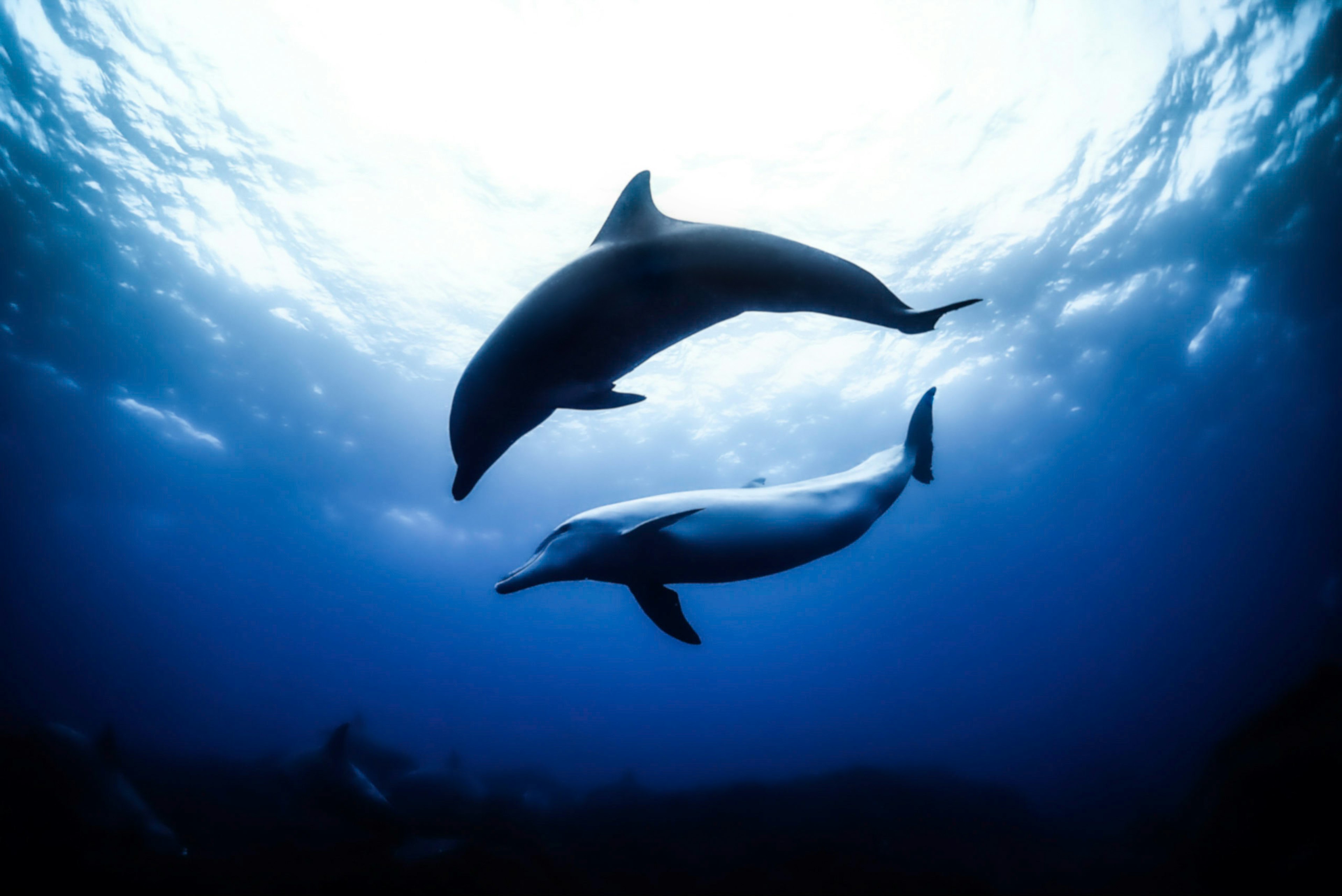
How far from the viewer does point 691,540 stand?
264cm

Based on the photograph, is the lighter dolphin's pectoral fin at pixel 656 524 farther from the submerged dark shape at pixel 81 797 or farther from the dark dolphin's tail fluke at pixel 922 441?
the submerged dark shape at pixel 81 797

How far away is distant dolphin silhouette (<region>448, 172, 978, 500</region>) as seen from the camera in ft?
6.20

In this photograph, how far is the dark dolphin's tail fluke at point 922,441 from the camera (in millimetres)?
3611

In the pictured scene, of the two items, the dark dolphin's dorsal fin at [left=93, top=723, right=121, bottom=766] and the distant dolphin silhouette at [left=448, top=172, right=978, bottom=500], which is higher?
the distant dolphin silhouette at [left=448, top=172, right=978, bottom=500]

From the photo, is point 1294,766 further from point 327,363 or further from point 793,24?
point 327,363

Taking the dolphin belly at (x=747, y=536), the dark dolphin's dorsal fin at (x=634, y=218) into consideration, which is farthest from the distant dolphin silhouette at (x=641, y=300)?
the dolphin belly at (x=747, y=536)

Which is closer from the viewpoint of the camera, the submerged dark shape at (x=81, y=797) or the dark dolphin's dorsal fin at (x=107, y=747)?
the submerged dark shape at (x=81, y=797)

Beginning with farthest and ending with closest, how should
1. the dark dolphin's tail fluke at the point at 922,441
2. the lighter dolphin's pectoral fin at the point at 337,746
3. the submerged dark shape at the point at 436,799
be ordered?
1. the submerged dark shape at the point at 436,799
2. the lighter dolphin's pectoral fin at the point at 337,746
3. the dark dolphin's tail fluke at the point at 922,441

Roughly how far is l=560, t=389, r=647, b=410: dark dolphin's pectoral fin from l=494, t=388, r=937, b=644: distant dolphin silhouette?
22.4 inches

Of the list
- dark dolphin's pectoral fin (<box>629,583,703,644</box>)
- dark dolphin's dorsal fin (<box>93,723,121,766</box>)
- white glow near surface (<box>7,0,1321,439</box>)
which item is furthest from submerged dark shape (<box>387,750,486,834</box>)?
white glow near surface (<box>7,0,1321,439</box>)

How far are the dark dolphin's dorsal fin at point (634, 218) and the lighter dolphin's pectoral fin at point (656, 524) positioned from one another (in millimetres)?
1194

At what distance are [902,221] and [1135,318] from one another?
8.82 metres

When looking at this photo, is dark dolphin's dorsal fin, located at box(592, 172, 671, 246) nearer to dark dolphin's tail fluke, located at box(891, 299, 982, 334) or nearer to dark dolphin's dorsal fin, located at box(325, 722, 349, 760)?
dark dolphin's tail fluke, located at box(891, 299, 982, 334)

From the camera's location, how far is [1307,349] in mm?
15750
